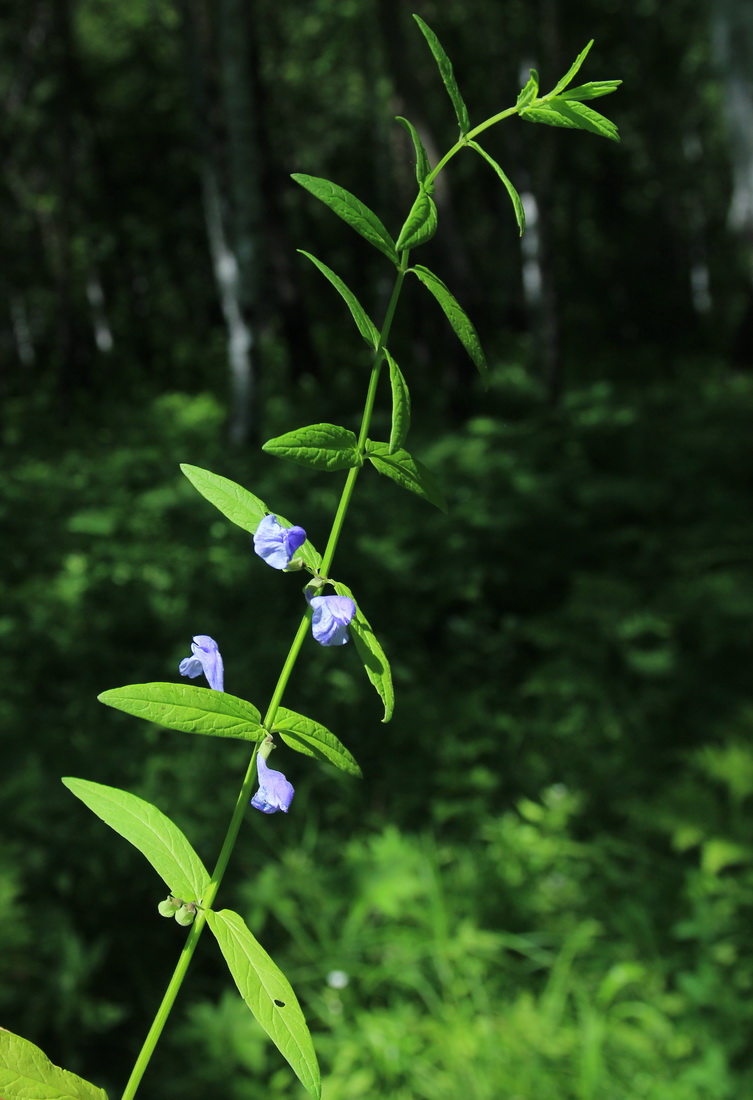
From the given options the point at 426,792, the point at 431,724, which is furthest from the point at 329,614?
the point at 431,724

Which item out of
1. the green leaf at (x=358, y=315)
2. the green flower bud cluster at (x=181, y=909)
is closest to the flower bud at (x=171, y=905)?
the green flower bud cluster at (x=181, y=909)

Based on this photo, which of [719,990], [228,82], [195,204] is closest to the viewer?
[719,990]

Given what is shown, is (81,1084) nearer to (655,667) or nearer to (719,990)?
(719,990)

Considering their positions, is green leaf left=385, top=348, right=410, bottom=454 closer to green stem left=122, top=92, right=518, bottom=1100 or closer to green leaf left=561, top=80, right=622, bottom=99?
green stem left=122, top=92, right=518, bottom=1100

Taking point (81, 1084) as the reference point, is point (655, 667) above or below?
below

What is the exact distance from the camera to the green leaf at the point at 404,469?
1.38 feet

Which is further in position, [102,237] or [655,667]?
[102,237]

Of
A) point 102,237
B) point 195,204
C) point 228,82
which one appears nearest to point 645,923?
point 228,82

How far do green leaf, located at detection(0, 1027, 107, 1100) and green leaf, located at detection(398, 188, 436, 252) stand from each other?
342 millimetres

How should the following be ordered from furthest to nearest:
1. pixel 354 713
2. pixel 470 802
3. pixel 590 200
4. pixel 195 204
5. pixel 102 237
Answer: pixel 590 200 → pixel 195 204 → pixel 102 237 → pixel 354 713 → pixel 470 802

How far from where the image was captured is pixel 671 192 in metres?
21.5

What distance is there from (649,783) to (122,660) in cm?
241

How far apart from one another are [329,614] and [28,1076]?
0.68 feet

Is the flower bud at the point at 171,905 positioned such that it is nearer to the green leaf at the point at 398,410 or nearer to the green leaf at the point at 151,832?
the green leaf at the point at 151,832
